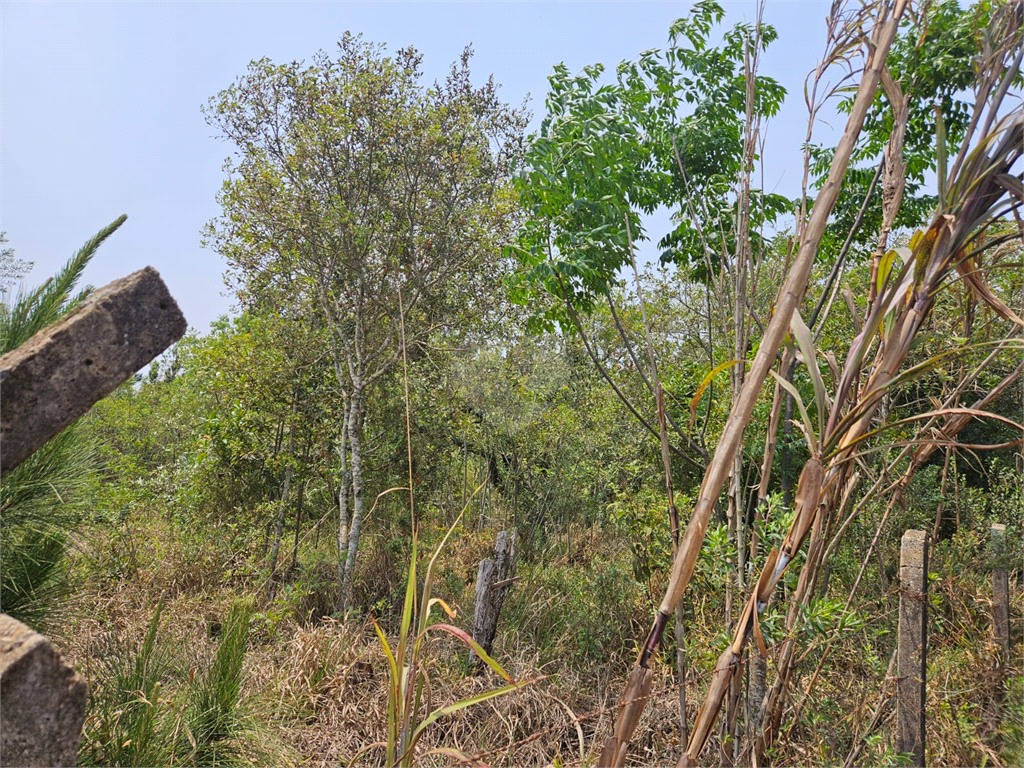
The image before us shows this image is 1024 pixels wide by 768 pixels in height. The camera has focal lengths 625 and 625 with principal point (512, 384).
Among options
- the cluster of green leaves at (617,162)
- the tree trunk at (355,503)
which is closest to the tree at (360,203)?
the tree trunk at (355,503)

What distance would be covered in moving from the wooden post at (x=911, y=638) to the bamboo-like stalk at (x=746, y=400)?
4.62 feet

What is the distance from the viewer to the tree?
4.55 m

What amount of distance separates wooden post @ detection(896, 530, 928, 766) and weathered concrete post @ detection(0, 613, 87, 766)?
5.24 feet

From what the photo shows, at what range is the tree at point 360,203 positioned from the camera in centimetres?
455

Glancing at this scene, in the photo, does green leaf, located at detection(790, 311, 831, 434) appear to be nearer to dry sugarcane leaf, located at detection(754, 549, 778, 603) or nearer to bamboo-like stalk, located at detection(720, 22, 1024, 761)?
bamboo-like stalk, located at detection(720, 22, 1024, 761)

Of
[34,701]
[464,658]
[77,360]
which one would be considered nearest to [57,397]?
[77,360]

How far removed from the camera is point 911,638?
1.53 meters

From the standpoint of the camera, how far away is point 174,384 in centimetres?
720

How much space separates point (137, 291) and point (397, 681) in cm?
58

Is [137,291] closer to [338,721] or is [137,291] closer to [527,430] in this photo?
[338,721]

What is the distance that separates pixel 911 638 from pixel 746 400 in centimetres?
160

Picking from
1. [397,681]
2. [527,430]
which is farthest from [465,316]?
[397,681]

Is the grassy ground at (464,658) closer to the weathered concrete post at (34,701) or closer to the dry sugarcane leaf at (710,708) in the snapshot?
the dry sugarcane leaf at (710,708)

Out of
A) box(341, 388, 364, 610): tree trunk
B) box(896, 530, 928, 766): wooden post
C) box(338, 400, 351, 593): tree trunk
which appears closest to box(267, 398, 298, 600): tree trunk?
box(338, 400, 351, 593): tree trunk
